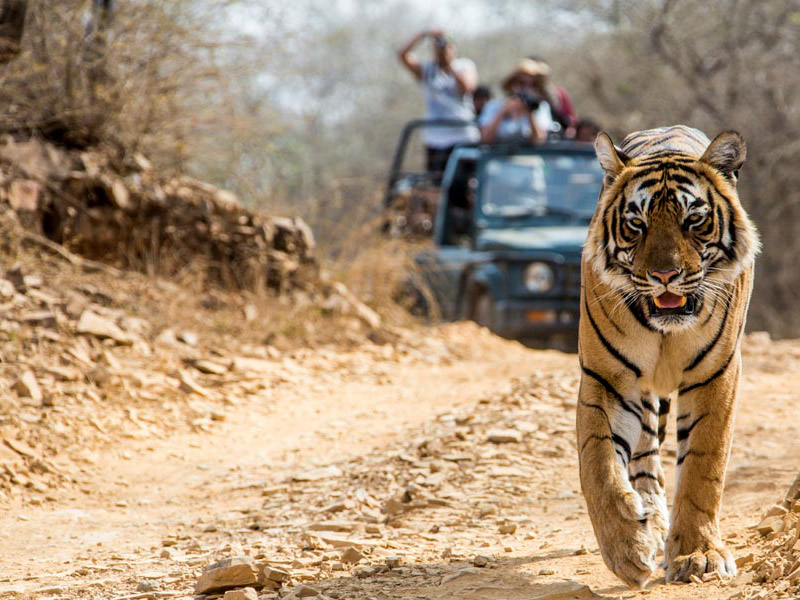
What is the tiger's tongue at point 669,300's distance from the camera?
3.70 metres

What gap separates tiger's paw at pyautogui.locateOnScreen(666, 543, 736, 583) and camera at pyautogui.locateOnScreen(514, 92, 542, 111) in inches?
306

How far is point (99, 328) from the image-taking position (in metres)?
7.42

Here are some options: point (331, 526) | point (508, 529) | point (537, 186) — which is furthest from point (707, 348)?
point (537, 186)

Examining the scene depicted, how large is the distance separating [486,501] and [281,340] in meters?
3.88

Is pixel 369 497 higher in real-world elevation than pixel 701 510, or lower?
lower

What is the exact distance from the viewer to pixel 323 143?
29938mm

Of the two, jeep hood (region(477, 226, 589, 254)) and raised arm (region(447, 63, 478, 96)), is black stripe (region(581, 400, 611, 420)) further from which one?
raised arm (region(447, 63, 478, 96))

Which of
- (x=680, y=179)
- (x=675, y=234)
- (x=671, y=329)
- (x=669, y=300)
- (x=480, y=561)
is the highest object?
(x=680, y=179)

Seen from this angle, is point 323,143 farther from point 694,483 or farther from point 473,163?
point 694,483

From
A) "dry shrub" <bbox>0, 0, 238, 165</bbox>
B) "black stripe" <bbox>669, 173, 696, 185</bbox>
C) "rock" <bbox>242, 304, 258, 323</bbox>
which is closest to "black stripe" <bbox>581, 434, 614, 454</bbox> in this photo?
"black stripe" <bbox>669, 173, 696, 185</bbox>

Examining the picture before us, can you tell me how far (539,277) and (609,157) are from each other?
5397 mm

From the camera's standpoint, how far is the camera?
1078cm

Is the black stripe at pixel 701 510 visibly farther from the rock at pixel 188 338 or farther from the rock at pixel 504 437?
the rock at pixel 188 338

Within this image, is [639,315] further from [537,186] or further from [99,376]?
[537,186]
